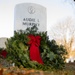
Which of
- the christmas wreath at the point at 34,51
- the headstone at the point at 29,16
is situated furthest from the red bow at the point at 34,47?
the headstone at the point at 29,16

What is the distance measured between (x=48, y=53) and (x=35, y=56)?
0.96ft

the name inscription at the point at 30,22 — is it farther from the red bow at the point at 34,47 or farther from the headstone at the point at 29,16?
the red bow at the point at 34,47

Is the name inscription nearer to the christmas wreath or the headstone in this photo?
the headstone

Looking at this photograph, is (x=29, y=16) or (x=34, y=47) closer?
(x=34, y=47)

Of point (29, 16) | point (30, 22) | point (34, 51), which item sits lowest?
point (34, 51)

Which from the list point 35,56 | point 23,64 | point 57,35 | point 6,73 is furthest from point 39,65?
point 57,35

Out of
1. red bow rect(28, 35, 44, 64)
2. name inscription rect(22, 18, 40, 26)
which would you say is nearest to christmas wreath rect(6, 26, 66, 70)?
red bow rect(28, 35, 44, 64)

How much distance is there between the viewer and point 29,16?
8.91 metres

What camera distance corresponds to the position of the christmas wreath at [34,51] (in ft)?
13.9

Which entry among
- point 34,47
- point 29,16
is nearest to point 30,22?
point 29,16

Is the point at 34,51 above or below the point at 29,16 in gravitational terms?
below

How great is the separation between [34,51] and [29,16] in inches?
176

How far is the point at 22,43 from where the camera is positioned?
174 inches

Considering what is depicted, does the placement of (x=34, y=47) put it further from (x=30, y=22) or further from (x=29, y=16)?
(x=29, y=16)
